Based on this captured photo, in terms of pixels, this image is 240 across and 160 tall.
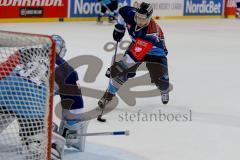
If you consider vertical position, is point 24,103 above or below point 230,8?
above

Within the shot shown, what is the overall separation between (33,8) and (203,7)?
17.8ft

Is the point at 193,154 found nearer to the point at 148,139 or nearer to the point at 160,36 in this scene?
the point at 148,139

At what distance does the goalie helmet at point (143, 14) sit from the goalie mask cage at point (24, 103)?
5.34 feet

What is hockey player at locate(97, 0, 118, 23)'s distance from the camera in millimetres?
11391

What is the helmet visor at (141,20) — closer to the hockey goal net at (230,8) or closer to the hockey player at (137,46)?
the hockey player at (137,46)

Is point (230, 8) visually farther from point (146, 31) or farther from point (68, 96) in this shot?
point (68, 96)

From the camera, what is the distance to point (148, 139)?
3.71 meters

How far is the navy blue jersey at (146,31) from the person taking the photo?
4.36 m

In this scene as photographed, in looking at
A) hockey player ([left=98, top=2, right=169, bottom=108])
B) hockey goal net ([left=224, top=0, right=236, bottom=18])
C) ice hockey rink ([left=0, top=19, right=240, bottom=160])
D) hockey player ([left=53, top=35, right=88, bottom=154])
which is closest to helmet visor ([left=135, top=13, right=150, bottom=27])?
hockey player ([left=98, top=2, right=169, bottom=108])

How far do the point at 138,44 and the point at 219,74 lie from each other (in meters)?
2.46

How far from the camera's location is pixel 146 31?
14.3 ft

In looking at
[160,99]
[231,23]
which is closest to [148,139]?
[160,99]

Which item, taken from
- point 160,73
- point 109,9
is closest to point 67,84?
point 160,73

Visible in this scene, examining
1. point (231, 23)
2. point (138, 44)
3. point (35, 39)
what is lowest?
point (231, 23)
